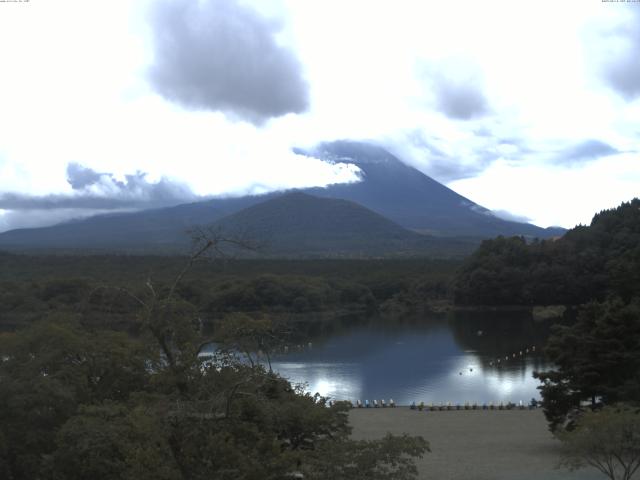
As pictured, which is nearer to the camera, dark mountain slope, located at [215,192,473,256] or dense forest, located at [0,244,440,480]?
dense forest, located at [0,244,440,480]

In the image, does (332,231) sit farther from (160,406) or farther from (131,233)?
(160,406)

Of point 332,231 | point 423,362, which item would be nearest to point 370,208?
point 332,231

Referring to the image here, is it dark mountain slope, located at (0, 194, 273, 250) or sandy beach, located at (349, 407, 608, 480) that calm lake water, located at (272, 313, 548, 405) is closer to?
sandy beach, located at (349, 407, 608, 480)

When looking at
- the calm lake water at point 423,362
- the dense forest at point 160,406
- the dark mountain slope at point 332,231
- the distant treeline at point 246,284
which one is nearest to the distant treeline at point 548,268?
the distant treeline at point 246,284

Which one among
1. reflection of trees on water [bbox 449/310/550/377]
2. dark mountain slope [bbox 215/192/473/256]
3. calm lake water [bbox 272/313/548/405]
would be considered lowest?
calm lake water [bbox 272/313/548/405]

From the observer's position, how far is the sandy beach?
12.7 metres

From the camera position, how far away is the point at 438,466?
1337cm

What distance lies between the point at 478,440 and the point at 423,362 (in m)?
14.9

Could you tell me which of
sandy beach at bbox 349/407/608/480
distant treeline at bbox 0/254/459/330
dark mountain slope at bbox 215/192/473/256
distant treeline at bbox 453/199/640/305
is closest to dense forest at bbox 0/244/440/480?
sandy beach at bbox 349/407/608/480

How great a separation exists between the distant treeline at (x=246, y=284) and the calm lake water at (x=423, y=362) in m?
6.81

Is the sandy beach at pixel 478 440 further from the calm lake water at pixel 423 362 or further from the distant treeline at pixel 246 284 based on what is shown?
the distant treeline at pixel 246 284

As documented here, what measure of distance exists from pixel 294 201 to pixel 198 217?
21.0m

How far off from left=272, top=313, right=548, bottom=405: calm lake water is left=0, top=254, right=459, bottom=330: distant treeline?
6.81 metres

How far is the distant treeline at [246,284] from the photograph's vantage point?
41688 mm
